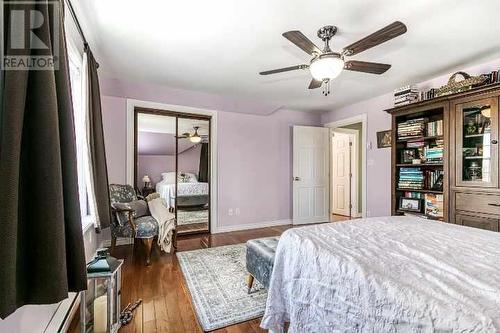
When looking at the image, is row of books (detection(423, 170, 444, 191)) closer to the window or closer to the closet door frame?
the closet door frame

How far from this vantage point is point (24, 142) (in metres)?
0.96

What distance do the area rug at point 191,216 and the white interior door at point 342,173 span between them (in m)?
3.43

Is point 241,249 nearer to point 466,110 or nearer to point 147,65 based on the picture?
point 147,65

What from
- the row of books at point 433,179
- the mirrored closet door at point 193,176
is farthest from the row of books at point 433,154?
the mirrored closet door at point 193,176

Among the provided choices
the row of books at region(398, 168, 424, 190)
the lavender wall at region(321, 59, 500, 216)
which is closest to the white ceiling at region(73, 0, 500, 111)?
the lavender wall at region(321, 59, 500, 216)

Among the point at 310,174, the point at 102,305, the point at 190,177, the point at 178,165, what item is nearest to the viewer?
the point at 102,305

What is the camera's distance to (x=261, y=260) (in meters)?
1.97

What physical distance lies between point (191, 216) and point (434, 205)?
3.55 meters

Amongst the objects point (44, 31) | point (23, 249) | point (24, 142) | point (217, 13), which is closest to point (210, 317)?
point (23, 249)

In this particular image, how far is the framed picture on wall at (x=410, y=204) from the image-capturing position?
3.26 m

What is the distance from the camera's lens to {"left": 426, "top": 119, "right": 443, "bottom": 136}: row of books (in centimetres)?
299

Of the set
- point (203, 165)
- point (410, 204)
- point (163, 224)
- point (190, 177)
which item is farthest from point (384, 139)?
point (163, 224)

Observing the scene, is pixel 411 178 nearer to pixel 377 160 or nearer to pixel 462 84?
pixel 377 160

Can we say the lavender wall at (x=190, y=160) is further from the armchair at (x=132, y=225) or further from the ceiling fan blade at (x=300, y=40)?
the ceiling fan blade at (x=300, y=40)
